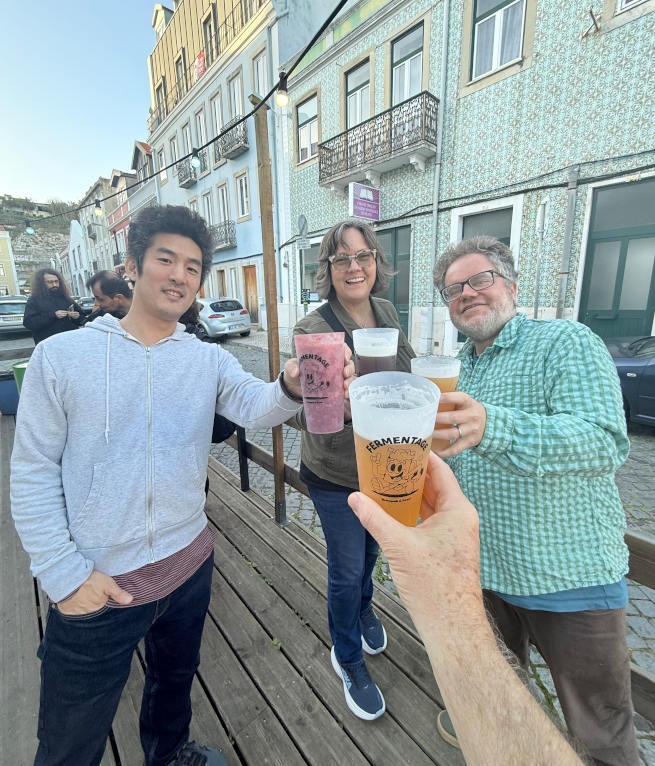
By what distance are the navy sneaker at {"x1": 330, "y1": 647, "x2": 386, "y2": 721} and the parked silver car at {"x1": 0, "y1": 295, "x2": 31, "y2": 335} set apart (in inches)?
705

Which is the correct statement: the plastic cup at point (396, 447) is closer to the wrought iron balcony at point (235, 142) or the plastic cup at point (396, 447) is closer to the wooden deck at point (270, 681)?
the wooden deck at point (270, 681)

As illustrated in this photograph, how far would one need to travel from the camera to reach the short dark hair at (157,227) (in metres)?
1.41

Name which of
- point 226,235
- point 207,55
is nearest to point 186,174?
point 207,55

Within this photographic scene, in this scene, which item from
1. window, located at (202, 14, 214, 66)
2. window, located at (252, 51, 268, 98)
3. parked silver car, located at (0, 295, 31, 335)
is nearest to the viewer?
window, located at (252, 51, 268, 98)

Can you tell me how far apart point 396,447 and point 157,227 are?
1.25m

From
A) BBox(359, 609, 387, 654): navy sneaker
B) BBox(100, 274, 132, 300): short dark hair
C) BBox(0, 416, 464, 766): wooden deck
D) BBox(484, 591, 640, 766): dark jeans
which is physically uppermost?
BBox(100, 274, 132, 300): short dark hair

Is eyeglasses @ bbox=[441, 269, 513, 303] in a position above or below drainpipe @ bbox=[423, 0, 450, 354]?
below

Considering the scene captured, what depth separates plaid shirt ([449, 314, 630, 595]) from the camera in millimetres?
1065

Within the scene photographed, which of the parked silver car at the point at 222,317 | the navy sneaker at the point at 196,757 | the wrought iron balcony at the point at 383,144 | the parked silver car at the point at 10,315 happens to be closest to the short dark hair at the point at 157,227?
the navy sneaker at the point at 196,757

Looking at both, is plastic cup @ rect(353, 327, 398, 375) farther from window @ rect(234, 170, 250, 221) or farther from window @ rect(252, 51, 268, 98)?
window @ rect(252, 51, 268, 98)

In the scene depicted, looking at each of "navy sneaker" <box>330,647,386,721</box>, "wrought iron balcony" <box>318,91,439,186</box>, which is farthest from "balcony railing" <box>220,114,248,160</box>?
"navy sneaker" <box>330,647,386,721</box>

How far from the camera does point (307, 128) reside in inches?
505

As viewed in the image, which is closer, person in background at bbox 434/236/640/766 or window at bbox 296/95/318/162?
person in background at bbox 434/236/640/766

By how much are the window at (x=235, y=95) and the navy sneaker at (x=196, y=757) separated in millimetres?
19334
